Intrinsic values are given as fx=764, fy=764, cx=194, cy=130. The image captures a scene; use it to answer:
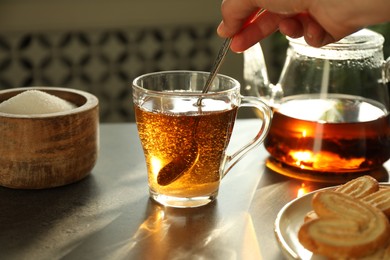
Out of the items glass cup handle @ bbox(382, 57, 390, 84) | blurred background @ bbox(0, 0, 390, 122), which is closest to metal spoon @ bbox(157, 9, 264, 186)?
glass cup handle @ bbox(382, 57, 390, 84)

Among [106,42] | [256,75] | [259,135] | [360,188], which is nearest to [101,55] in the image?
[106,42]

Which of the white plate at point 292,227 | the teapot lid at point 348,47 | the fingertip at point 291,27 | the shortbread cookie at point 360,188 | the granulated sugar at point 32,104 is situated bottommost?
the white plate at point 292,227

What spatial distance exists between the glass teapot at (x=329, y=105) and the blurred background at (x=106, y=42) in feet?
3.48

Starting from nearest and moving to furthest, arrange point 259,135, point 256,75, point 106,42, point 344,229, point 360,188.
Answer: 1. point 344,229
2. point 360,188
3. point 259,135
4. point 256,75
5. point 106,42

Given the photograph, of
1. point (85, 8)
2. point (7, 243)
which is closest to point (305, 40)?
point (7, 243)

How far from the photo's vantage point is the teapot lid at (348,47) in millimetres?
897

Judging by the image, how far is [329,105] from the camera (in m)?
0.93

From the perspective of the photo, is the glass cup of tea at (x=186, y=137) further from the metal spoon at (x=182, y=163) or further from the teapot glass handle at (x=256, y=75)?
the teapot glass handle at (x=256, y=75)

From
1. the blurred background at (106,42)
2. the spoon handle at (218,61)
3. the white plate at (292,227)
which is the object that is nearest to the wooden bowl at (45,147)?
the spoon handle at (218,61)

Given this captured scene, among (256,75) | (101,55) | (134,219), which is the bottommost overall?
(101,55)

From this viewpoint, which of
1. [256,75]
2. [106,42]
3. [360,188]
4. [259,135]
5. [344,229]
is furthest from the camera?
[106,42]

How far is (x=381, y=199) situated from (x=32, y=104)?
1.29 ft

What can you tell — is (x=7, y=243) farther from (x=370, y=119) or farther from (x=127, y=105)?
(x=127, y=105)

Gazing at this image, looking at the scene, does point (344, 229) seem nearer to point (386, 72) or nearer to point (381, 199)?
point (381, 199)
